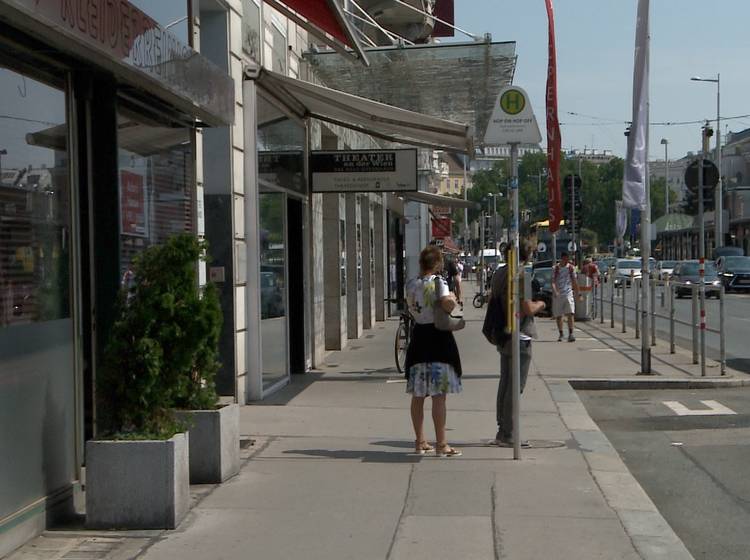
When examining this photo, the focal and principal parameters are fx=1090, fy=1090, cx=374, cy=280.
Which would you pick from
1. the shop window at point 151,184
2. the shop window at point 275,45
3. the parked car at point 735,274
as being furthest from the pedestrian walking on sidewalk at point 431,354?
the parked car at point 735,274

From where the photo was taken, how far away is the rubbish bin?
2834cm

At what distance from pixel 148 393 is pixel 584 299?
2320cm

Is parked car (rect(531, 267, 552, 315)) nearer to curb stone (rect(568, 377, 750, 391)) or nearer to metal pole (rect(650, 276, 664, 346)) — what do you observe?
metal pole (rect(650, 276, 664, 346))

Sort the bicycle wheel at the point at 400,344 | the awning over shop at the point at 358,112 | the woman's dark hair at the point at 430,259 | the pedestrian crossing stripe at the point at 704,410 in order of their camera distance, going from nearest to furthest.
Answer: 1. the woman's dark hair at the point at 430,259
2. the awning over shop at the point at 358,112
3. the pedestrian crossing stripe at the point at 704,410
4. the bicycle wheel at the point at 400,344

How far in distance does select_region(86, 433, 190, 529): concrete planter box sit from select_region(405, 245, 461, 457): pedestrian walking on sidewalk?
270 centimetres

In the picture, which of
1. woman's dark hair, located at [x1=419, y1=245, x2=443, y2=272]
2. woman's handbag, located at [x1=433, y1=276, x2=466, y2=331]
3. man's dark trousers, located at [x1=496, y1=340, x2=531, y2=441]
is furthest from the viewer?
man's dark trousers, located at [x1=496, y1=340, x2=531, y2=441]

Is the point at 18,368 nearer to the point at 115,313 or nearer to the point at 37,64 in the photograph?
the point at 115,313

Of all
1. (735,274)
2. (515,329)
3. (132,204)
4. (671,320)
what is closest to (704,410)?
(515,329)

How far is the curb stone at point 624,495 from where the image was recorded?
6113 millimetres

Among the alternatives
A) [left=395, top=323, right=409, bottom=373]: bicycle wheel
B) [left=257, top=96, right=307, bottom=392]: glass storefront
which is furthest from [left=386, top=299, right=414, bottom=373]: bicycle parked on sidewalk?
[left=257, top=96, right=307, bottom=392]: glass storefront

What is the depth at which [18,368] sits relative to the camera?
19.3 ft

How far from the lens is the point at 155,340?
627 cm

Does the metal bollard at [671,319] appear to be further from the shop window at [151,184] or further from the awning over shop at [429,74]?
the shop window at [151,184]

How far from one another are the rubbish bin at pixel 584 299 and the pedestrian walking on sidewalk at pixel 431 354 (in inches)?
789
